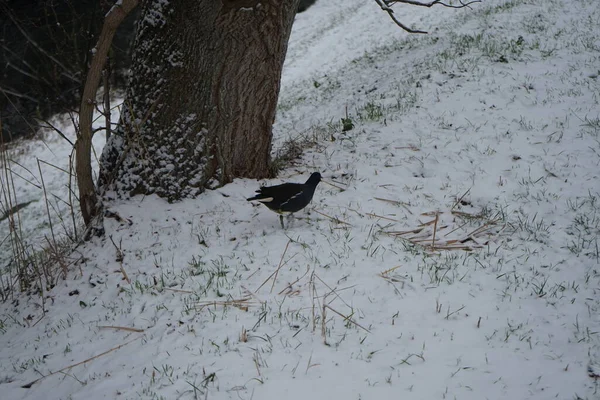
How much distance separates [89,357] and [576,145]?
6.24 meters

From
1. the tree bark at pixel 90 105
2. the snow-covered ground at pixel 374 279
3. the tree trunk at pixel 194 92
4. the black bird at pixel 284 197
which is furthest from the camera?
the tree trunk at pixel 194 92

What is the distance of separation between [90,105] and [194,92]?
44.6 inches

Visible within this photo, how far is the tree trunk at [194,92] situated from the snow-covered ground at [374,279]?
0.39 meters

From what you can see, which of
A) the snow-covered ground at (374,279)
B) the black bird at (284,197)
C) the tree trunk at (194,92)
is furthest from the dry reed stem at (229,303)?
the tree trunk at (194,92)

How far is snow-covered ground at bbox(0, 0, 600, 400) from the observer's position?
9.93ft

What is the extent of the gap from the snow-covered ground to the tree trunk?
0.39m

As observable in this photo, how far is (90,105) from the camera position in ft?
15.9

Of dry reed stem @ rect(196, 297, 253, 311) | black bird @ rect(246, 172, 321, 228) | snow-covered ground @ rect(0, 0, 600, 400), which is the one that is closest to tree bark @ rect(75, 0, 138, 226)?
snow-covered ground @ rect(0, 0, 600, 400)

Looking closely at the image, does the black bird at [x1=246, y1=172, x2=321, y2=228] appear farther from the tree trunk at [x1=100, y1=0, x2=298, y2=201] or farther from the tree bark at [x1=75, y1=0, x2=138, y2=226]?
the tree bark at [x1=75, y1=0, x2=138, y2=226]

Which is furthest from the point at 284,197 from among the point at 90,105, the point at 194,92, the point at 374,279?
the point at 90,105

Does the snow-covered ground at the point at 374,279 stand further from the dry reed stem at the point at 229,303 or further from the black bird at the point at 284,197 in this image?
the black bird at the point at 284,197

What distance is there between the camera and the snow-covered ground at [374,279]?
119 inches

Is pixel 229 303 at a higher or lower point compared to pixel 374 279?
higher

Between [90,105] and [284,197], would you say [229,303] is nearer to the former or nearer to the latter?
[284,197]
